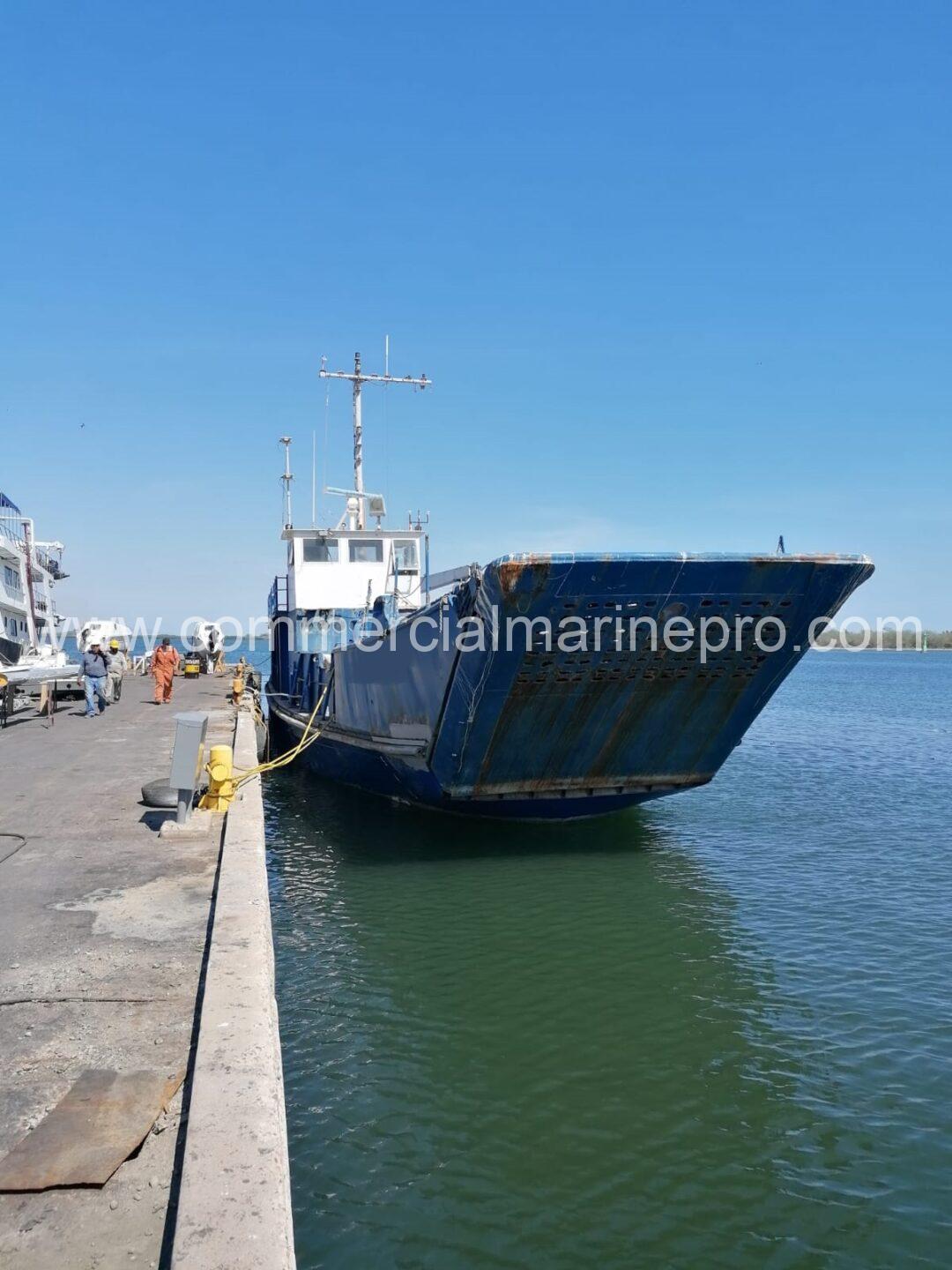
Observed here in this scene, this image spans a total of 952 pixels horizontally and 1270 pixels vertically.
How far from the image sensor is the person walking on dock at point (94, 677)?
62.2 ft

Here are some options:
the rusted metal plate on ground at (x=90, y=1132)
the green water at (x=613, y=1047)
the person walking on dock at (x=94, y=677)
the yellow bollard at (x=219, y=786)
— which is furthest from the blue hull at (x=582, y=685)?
the person walking on dock at (x=94, y=677)

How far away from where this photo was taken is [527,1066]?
595 centimetres

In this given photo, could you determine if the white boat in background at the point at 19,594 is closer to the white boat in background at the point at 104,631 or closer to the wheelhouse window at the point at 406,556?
the white boat in background at the point at 104,631

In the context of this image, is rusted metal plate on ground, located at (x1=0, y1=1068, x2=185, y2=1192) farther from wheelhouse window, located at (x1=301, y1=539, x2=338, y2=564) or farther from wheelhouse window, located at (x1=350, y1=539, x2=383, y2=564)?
wheelhouse window, located at (x1=350, y1=539, x2=383, y2=564)

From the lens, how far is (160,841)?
7582 mm

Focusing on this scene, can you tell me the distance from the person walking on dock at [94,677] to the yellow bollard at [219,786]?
37.2ft

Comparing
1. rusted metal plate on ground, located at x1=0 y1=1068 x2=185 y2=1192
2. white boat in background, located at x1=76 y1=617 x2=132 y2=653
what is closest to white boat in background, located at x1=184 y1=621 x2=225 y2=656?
white boat in background, located at x1=76 y1=617 x2=132 y2=653

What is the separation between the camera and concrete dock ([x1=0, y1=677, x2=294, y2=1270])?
107 inches

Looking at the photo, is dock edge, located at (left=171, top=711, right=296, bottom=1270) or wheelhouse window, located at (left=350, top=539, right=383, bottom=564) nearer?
dock edge, located at (left=171, top=711, right=296, bottom=1270)

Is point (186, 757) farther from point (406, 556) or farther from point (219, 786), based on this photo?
point (406, 556)

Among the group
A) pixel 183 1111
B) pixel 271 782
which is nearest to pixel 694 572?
pixel 183 1111

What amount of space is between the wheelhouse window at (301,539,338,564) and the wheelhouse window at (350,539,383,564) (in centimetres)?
37

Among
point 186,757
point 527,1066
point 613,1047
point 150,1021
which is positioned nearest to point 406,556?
point 186,757

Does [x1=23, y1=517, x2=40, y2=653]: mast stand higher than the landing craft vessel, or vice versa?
[x1=23, y1=517, x2=40, y2=653]: mast
